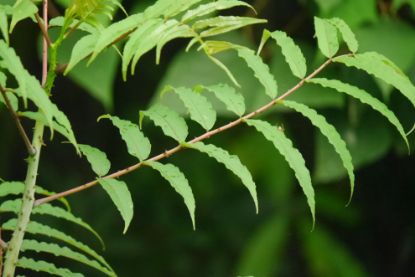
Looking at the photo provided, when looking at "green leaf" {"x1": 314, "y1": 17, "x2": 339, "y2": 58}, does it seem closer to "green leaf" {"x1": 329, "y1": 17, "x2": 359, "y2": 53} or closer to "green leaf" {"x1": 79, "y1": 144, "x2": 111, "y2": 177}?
"green leaf" {"x1": 329, "y1": 17, "x2": 359, "y2": 53}

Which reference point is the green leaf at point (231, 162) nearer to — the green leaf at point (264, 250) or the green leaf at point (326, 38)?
the green leaf at point (326, 38)

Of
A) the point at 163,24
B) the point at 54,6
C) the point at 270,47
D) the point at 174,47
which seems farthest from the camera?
the point at 174,47

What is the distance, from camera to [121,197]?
0.74 metres

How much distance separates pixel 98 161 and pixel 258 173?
51.0 inches

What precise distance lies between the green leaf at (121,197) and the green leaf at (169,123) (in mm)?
68

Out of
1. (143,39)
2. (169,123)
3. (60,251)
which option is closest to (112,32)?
(143,39)

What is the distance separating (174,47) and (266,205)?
56 centimetres

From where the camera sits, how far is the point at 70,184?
7.11ft

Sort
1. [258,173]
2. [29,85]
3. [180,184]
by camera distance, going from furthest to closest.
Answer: [258,173], [180,184], [29,85]

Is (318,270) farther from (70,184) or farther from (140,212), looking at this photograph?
(70,184)

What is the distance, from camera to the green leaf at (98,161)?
789 mm

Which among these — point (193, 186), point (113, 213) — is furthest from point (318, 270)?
point (113, 213)

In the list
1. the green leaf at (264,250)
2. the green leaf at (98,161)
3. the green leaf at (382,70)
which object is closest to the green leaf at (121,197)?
the green leaf at (98,161)

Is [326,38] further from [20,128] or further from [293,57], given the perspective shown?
[20,128]
